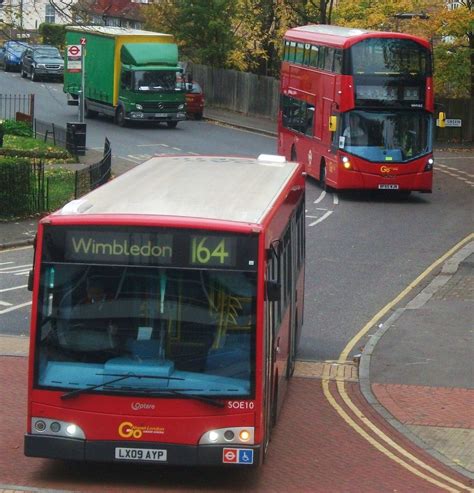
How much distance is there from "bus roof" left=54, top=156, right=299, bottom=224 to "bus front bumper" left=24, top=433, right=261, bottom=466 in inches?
76.4

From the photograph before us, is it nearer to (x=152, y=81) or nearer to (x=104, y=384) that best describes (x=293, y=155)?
(x=152, y=81)

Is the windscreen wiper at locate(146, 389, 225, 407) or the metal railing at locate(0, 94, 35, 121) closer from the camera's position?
the windscreen wiper at locate(146, 389, 225, 407)

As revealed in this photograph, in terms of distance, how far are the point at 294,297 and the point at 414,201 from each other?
1898 centimetres

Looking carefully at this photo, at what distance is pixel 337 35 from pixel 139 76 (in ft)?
54.6

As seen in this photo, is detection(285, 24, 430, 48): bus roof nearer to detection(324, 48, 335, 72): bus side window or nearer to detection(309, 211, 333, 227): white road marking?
detection(324, 48, 335, 72): bus side window

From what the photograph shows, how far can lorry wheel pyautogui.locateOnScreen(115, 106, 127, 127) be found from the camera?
49969mm

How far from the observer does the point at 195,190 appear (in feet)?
38.7

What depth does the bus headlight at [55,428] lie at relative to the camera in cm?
1034

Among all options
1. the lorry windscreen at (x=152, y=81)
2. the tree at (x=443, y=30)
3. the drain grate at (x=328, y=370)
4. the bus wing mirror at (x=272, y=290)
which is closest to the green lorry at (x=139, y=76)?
the lorry windscreen at (x=152, y=81)

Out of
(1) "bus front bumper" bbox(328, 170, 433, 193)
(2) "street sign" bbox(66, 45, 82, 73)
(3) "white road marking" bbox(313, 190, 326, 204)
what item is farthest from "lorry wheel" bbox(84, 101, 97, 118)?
(1) "bus front bumper" bbox(328, 170, 433, 193)

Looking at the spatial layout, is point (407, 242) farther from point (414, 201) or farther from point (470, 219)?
point (414, 201)

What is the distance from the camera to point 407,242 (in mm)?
Result: 26500

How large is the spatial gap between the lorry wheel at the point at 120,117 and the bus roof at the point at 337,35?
46.4ft

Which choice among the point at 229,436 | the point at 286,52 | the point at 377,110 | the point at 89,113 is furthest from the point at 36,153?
the point at 229,436
